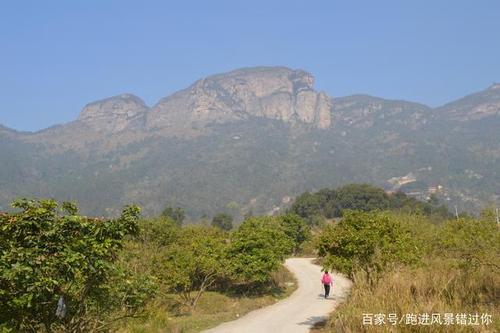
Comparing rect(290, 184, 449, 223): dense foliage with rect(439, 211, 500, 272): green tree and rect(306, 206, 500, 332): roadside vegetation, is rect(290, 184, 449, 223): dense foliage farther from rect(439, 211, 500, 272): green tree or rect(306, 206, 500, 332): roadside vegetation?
rect(439, 211, 500, 272): green tree

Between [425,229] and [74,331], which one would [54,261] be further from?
[425,229]

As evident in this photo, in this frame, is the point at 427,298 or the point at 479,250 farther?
the point at 479,250

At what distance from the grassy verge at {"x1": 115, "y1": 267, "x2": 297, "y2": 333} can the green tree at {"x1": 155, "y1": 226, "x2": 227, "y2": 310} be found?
0.72 metres

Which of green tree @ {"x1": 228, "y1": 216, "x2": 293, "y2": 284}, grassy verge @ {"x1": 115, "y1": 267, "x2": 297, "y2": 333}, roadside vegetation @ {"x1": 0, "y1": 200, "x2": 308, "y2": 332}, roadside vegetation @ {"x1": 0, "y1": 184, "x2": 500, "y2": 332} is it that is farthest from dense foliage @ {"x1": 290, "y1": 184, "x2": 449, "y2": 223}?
roadside vegetation @ {"x1": 0, "y1": 200, "x2": 308, "y2": 332}

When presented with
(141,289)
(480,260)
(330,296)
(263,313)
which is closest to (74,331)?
(141,289)

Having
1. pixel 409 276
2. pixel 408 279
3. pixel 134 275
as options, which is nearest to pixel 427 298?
pixel 408 279

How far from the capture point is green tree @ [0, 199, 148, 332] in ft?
22.1

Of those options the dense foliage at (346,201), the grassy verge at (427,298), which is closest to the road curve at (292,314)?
the grassy verge at (427,298)

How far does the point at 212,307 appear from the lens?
27297mm

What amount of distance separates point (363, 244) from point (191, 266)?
13.9 metres

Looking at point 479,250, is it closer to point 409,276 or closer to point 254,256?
point 409,276

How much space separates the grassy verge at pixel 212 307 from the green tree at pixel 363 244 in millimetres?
5996

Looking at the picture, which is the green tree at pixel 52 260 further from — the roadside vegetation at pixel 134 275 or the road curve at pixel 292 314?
the road curve at pixel 292 314

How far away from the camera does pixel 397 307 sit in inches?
327
